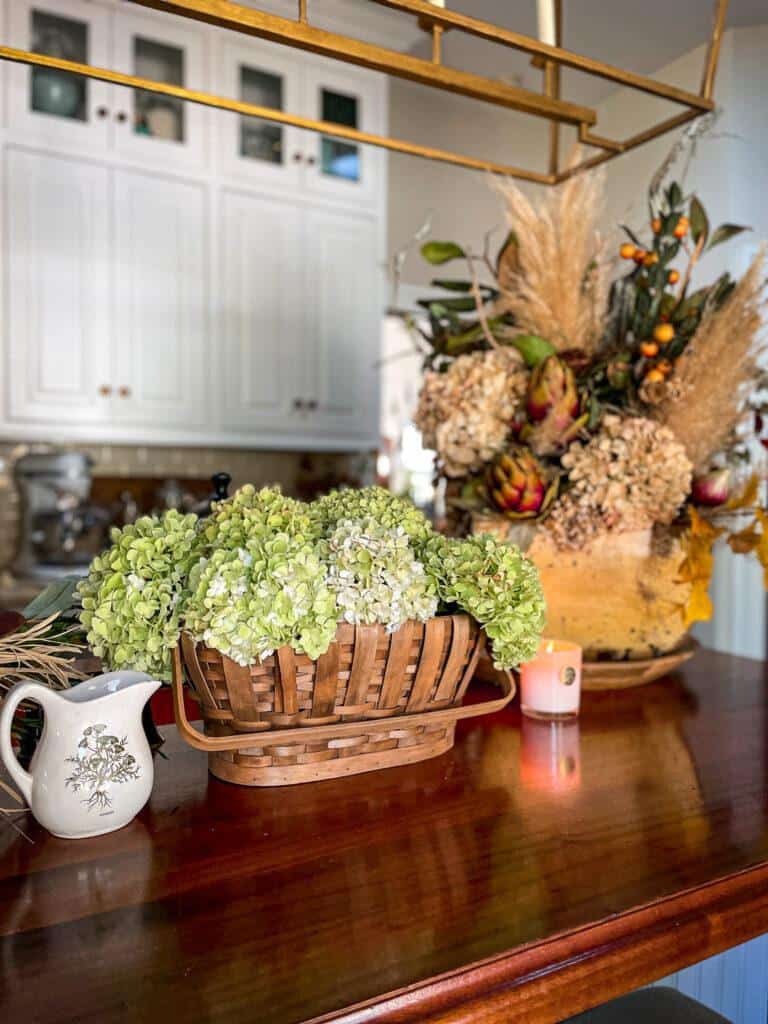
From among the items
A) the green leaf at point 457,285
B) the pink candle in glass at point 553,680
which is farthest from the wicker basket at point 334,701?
the green leaf at point 457,285

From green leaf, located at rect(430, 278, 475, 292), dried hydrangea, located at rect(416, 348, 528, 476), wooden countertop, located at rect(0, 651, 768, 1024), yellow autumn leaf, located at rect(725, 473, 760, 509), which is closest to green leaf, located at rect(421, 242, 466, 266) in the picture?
green leaf, located at rect(430, 278, 475, 292)

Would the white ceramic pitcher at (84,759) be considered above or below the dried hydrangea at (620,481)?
below

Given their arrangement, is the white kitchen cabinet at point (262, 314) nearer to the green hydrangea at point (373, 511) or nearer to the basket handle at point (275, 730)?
the green hydrangea at point (373, 511)

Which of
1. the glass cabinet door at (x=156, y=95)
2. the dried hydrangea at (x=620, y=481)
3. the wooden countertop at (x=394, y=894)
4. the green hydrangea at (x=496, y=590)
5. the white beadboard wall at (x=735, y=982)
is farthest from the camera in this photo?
the glass cabinet door at (x=156, y=95)

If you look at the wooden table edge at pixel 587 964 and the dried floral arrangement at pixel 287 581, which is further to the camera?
the dried floral arrangement at pixel 287 581

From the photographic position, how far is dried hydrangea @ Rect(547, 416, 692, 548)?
2.96 feet

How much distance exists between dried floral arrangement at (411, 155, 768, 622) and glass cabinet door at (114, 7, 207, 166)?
2023mm

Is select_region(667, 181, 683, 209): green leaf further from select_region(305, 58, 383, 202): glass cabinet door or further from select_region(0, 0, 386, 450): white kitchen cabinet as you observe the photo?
select_region(305, 58, 383, 202): glass cabinet door

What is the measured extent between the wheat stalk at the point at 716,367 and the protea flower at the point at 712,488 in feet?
0.10

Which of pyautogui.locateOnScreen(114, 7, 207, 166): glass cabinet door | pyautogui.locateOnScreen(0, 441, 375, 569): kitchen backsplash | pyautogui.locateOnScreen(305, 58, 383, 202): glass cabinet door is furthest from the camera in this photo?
pyautogui.locateOnScreen(305, 58, 383, 202): glass cabinet door

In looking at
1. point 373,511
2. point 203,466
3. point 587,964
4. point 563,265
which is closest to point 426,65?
point 563,265

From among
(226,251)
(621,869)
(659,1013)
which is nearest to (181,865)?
(621,869)

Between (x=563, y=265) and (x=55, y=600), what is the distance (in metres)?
0.69

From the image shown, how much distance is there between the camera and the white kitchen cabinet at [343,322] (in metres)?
3.03
